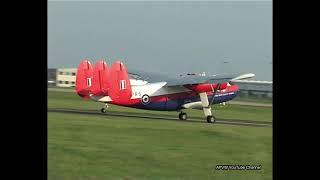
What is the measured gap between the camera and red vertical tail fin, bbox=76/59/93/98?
22.0 ft

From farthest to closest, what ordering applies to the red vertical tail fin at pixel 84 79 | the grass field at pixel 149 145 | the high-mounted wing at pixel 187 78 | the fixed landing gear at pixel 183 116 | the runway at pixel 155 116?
the fixed landing gear at pixel 183 116 < the runway at pixel 155 116 < the high-mounted wing at pixel 187 78 < the red vertical tail fin at pixel 84 79 < the grass field at pixel 149 145

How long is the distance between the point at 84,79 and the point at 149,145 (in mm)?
1348

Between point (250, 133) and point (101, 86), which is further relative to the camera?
point (101, 86)

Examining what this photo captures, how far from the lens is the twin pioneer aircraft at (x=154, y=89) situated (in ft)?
23.2

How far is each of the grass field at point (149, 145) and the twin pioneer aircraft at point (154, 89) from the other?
0.18 metres

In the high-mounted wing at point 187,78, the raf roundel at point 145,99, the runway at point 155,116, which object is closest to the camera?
the high-mounted wing at point 187,78

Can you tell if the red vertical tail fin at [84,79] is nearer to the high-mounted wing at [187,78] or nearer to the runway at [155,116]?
the runway at [155,116]

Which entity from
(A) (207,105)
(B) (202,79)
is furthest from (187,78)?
(A) (207,105)

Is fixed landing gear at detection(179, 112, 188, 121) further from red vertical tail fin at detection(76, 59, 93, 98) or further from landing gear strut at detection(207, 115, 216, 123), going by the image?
red vertical tail fin at detection(76, 59, 93, 98)

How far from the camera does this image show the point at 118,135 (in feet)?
22.7

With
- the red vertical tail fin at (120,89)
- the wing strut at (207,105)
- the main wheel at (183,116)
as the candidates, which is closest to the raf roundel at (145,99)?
the red vertical tail fin at (120,89)
